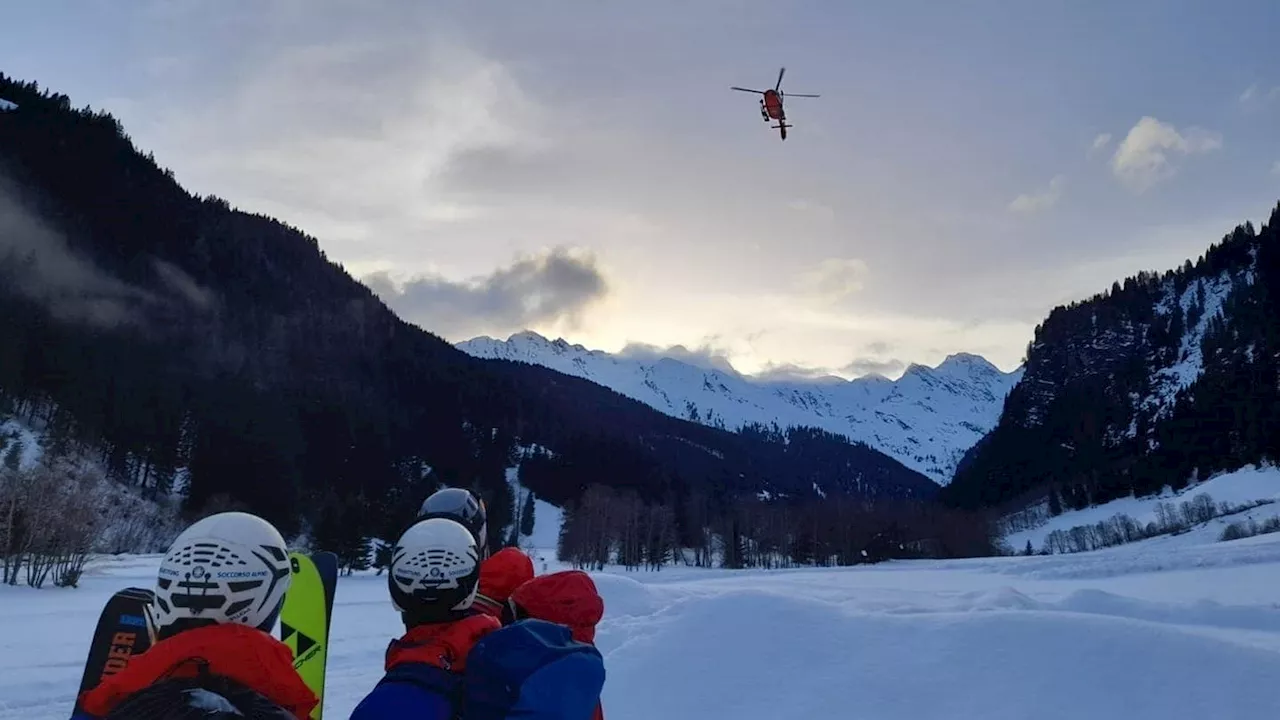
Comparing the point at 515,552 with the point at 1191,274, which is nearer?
A: the point at 515,552

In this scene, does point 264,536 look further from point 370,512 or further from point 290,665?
point 370,512

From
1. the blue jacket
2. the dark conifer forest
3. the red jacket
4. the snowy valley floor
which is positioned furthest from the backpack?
the dark conifer forest

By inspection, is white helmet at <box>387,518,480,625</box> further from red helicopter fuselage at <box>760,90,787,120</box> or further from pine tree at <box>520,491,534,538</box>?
pine tree at <box>520,491,534,538</box>

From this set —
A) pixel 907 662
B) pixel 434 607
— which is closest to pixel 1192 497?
pixel 907 662

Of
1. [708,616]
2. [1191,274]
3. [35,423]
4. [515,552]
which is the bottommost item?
[708,616]

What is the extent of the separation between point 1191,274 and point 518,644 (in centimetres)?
20167

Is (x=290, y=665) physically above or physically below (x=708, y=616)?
above

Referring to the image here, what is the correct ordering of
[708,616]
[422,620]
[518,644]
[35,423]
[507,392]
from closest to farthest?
[518,644] → [422,620] → [708,616] → [35,423] → [507,392]

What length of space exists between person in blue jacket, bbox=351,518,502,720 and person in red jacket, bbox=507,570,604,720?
388mm

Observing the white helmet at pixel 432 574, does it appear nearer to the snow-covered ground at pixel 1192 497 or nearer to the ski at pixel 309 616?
the ski at pixel 309 616

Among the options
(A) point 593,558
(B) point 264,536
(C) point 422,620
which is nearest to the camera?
(B) point 264,536

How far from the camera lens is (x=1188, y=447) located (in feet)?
387

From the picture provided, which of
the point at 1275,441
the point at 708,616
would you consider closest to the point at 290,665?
the point at 708,616

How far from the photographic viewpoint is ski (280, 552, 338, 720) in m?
5.33
